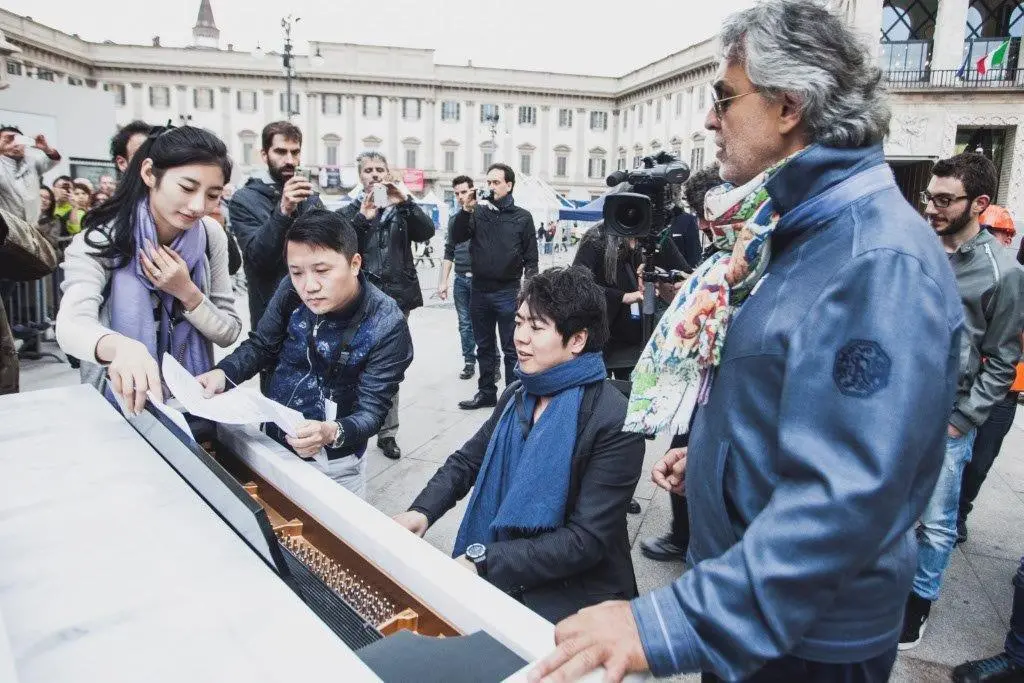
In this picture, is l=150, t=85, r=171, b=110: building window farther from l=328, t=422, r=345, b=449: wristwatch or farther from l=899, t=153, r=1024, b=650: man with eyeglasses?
l=899, t=153, r=1024, b=650: man with eyeglasses

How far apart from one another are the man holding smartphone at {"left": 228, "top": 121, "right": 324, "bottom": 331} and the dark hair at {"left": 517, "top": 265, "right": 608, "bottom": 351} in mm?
1937

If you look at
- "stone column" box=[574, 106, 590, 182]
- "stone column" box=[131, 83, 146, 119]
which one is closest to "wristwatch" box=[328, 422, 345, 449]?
"stone column" box=[574, 106, 590, 182]

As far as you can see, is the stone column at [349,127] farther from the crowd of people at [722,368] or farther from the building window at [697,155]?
the crowd of people at [722,368]

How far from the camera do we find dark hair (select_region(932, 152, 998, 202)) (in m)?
2.72

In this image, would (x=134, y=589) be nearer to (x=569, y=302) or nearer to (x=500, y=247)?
(x=569, y=302)

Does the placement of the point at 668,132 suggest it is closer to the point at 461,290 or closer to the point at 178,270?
the point at 461,290

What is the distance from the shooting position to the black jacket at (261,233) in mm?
3492

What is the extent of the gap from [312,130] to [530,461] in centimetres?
5586

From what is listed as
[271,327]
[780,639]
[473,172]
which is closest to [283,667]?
[780,639]

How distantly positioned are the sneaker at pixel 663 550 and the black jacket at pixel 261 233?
2.49m

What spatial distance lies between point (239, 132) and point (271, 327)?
5619 centimetres

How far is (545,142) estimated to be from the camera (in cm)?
5634

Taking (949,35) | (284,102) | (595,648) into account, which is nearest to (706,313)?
(595,648)

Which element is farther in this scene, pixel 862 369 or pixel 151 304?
pixel 151 304
